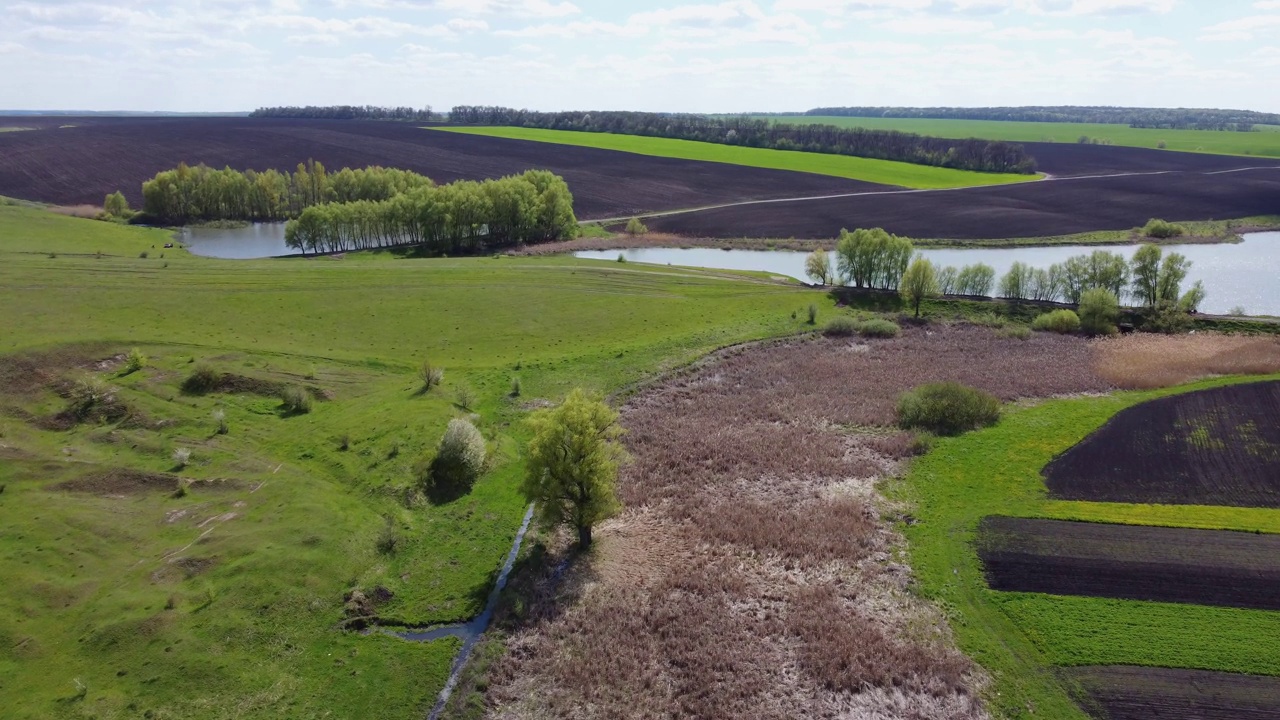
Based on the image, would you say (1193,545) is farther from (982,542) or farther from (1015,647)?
(1015,647)

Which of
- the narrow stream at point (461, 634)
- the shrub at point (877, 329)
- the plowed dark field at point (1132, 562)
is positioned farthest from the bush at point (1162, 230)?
the narrow stream at point (461, 634)

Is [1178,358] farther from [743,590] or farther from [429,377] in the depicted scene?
[429,377]

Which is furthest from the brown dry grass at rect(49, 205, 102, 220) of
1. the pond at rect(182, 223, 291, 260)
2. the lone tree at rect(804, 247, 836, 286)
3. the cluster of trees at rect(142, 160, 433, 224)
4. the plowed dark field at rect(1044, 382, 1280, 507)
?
the plowed dark field at rect(1044, 382, 1280, 507)

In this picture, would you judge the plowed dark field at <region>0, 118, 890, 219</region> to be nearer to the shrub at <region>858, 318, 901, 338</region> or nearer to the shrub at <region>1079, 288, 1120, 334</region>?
the shrub at <region>858, 318, 901, 338</region>

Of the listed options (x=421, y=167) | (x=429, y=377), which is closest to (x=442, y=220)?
(x=429, y=377)

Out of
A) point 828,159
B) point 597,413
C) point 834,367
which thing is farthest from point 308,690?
point 828,159

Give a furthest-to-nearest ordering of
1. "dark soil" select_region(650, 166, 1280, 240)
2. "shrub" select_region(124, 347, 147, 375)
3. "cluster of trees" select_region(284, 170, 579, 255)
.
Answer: "dark soil" select_region(650, 166, 1280, 240) → "cluster of trees" select_region(284, 170, 579, 255) → "shrub" select_region(124, 347, 147, 375)
